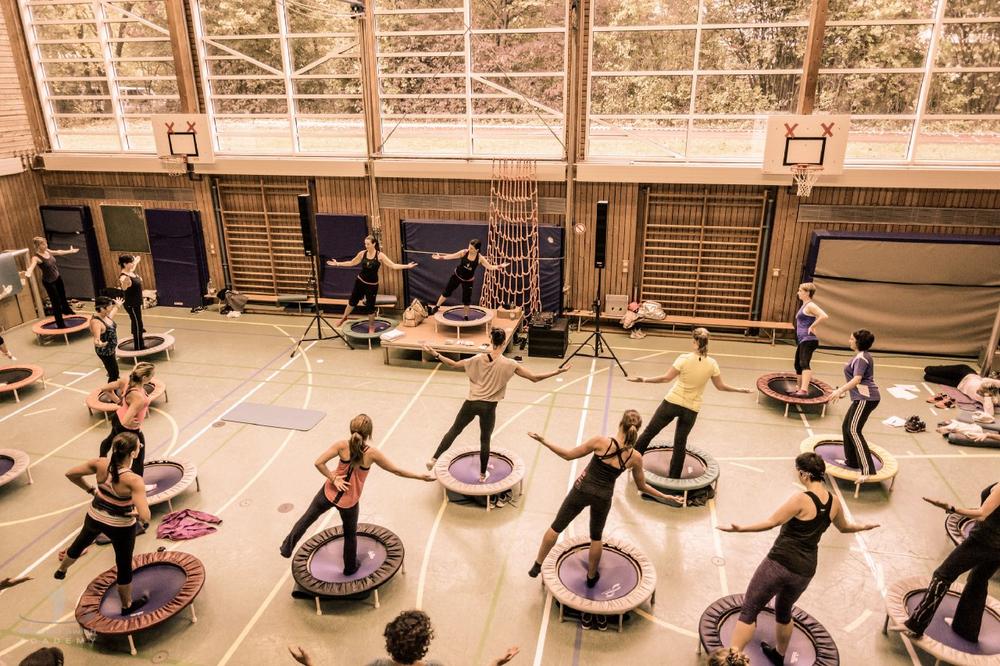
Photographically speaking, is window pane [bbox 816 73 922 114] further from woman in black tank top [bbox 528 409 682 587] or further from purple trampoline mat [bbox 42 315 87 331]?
purple trampoline mat [bbox 42 315 87 331]

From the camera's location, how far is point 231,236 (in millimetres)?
14336

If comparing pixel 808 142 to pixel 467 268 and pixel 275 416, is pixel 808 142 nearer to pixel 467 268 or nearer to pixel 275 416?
pixel 467 268

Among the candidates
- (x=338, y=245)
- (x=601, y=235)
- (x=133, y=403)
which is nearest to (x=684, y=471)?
(x=601, y=235)

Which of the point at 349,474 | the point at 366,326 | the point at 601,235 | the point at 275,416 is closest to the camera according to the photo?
the point at 349,474

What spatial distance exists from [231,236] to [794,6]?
39.0 feet

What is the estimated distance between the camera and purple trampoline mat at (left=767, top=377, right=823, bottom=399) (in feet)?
31.7

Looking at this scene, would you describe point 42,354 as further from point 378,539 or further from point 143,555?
point 378,539

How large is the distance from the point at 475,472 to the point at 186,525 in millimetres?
3092

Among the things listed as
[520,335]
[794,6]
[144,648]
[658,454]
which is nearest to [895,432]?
[658,454]

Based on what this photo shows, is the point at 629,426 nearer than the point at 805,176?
Yes

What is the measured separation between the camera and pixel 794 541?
4.68 m

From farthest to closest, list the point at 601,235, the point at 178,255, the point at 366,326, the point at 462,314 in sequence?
→ the point at 178,255 → the point at 366,326 → the point at 462,314 → the point at 601,235

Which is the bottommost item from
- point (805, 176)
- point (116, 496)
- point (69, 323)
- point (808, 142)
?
point (69, 323)

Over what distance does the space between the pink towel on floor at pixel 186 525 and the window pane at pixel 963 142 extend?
17.5 meters
